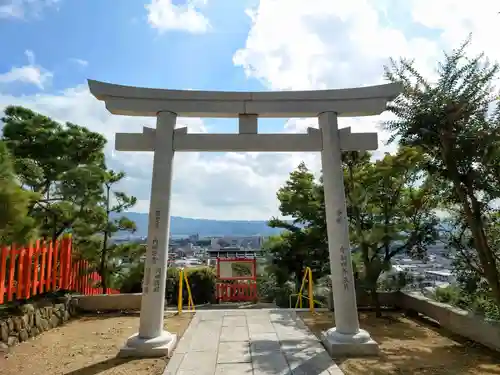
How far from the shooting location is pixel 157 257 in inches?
187

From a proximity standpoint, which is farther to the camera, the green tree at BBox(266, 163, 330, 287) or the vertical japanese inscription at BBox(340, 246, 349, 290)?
the green tree at BBox(266, 163, 330, 287)

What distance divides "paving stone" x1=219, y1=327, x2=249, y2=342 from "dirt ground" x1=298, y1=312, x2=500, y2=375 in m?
1.20

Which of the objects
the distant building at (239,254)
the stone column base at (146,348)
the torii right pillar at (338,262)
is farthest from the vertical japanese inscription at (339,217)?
the distant building at (239,254)

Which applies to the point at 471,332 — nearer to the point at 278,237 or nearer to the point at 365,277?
the point at 365,277

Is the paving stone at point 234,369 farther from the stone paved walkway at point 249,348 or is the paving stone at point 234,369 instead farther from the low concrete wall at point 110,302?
the low concrete wall at point 110,302

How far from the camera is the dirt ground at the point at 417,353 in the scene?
4.02m

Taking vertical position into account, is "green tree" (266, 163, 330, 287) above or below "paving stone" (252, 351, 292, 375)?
above

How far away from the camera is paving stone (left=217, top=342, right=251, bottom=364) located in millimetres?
4254

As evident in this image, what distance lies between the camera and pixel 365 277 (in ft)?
22.3

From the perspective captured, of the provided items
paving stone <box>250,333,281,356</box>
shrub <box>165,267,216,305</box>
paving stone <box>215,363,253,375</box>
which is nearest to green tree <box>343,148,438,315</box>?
paving stone <box>250,333,281,356</box>

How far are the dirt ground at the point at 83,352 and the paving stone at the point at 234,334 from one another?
0.73 metres

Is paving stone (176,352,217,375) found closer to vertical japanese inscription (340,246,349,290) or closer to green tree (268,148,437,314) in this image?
vertical japanese inscription (340,246,349,290)

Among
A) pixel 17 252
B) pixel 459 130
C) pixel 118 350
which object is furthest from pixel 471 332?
pixel 17 252

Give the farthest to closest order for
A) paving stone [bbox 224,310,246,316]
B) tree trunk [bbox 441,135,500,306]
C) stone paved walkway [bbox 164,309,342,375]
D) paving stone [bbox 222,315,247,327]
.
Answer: paving stone [bbox 224,310,246,316] → paving stone [bbox 222,315,247,327] → tree trunk [bbox 441,135,500,306] → stone paved walkway [bbox 164,309,342,375]
